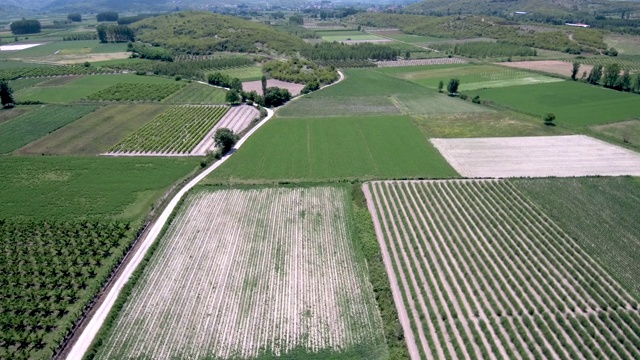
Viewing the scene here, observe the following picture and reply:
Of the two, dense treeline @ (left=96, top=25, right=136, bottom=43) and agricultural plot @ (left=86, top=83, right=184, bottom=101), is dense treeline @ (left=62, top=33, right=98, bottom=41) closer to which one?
dense treeline @ (left=96, top=25, right=136, bottom=43)

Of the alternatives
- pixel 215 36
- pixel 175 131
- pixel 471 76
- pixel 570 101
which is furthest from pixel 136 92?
pixel 570 101

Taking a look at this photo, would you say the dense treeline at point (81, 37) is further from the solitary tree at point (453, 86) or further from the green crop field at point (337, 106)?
the solitary tree at point (453, 86)

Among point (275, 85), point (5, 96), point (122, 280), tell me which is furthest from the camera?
point (275, 85)

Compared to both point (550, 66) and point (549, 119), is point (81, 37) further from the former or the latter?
point (549, 119)

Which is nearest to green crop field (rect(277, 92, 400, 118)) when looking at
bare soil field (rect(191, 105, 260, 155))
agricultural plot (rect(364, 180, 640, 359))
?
bare soil field (rect(191, 105, 260, 155))

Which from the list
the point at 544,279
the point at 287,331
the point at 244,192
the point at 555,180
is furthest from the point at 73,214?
the point at 555,180
